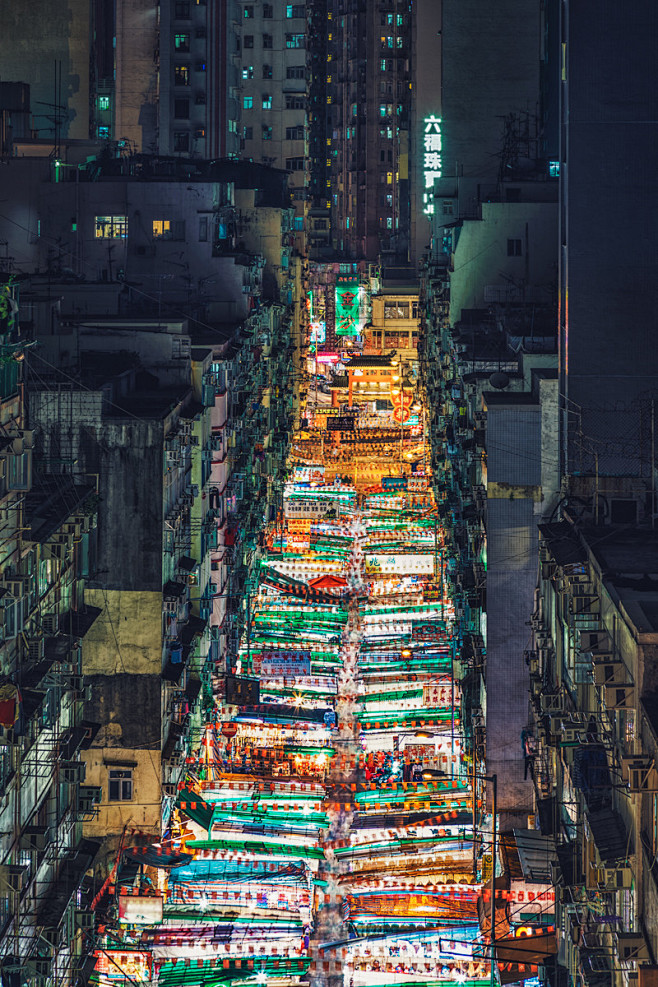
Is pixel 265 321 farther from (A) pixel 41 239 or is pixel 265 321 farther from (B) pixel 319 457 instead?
(B) pixel 319 457

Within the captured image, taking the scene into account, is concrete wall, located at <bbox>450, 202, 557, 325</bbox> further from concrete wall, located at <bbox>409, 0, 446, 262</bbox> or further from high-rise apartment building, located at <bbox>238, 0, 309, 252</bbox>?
concrete wall, located at <bbox>409, 0, 446, 262</bbox>

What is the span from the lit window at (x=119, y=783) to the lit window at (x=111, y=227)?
3262 centimetres

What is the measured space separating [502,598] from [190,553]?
10899 mm

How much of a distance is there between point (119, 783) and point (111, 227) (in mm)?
33211

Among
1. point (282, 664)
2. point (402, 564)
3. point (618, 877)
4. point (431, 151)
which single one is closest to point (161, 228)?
point (402, 564)

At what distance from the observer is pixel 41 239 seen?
70312mm

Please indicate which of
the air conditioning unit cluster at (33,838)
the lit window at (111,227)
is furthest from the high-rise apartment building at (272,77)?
the air conditioning unit cluster at (33,838)

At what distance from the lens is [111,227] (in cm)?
7081

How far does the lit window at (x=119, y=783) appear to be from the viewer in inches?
1789

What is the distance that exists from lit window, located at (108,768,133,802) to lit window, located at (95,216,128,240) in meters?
32.6

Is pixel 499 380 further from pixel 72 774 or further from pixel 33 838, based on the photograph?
pixel 33 838

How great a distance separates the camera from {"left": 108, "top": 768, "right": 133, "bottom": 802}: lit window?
45.4 m

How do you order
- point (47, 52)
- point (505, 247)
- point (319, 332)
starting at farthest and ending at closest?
point (319, 332) → point (47, 52) → point (505, 247)

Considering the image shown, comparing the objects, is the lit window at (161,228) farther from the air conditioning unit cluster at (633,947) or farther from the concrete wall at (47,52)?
the air conditioning unit cluster at (633,947)
